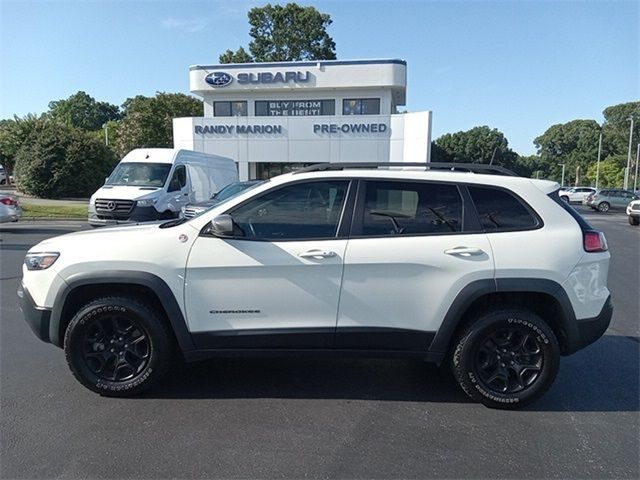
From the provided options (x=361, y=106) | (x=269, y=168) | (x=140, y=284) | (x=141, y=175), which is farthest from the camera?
(x=269, y=168)

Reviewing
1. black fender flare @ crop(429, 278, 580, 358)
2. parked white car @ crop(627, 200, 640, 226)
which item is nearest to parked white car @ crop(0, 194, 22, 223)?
black fender flare @ crop(429, 278, 580, 358)

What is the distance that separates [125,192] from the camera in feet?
38.6

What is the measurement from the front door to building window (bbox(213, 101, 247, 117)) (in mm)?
26268

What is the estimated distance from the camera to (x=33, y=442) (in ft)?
9.52

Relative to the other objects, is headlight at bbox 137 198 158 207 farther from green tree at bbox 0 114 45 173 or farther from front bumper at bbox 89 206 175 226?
green tree at bbox 0 114 45 173

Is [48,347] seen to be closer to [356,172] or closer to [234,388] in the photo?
[234,388]

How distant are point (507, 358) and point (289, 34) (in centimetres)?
A: 4642

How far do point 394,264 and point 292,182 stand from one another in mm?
1002

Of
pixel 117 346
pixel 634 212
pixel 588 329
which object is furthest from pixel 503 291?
pixel 634 212

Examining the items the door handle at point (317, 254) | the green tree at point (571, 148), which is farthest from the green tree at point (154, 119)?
the green tree at point (571, 148)

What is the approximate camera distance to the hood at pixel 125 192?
11586mm

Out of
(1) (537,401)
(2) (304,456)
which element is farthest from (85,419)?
(1) (537,401)

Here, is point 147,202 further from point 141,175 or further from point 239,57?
point 239,57

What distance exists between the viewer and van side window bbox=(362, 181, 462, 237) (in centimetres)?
341
